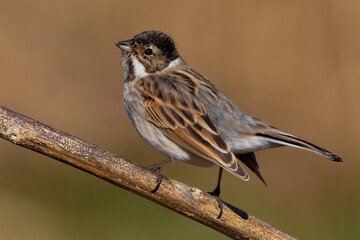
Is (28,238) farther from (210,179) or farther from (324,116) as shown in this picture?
(324,116)

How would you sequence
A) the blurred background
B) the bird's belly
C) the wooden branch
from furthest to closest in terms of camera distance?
1. the blurred background
2. the bird's belly
3. the wooden branch

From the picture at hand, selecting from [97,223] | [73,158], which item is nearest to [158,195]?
[73,158]

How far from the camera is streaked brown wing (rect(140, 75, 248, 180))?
5302 millimetres

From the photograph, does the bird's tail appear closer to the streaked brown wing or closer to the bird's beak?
the streaked brown wing

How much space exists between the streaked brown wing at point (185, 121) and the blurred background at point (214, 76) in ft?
10.5

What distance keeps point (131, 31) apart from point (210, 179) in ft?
7.66

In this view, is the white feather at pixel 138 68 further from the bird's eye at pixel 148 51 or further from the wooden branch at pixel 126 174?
the wooden branch at pixel 126 174

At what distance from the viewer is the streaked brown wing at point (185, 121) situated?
17.4 feet

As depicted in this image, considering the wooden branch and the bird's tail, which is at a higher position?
the bird's tail

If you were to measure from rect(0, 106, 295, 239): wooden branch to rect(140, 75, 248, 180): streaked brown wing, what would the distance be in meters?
0.37

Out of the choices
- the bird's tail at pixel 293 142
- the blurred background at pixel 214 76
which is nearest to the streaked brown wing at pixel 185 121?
the bird's tail at pixel 293 142

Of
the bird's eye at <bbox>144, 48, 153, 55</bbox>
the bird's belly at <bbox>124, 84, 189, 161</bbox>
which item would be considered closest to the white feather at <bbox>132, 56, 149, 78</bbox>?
the bird's eye at <bbox>144, 48, 153, 55</bbox>

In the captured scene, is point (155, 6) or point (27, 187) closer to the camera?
point (27, 187)

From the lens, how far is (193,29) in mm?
9867
